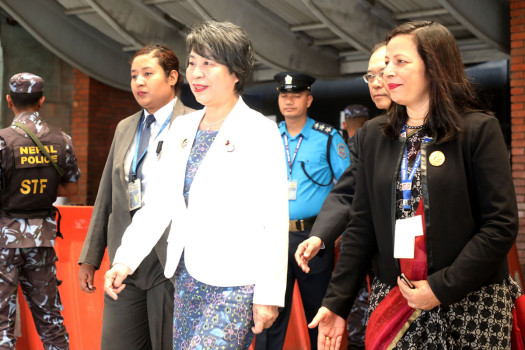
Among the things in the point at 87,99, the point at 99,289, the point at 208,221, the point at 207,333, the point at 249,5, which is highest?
the point at 249,5

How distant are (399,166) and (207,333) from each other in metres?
0.80

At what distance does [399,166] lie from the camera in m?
1.97

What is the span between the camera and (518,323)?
1.96 metres

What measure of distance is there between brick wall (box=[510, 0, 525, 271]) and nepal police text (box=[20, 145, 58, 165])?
4893 millimetres

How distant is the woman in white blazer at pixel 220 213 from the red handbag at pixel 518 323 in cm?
70

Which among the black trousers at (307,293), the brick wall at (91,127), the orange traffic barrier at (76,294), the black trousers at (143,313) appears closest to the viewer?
the black trousers at (143,313)

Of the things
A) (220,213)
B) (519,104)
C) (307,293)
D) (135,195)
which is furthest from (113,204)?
(519,104)

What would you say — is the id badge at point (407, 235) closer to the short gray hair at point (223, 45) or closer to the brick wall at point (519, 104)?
the short gray hair at point (223, 45)

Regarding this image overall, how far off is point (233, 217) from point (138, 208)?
2.97ft

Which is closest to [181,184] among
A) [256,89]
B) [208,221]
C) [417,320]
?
[208,221]

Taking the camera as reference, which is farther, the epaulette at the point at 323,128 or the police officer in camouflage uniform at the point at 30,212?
the epaulette at the point at 323,128

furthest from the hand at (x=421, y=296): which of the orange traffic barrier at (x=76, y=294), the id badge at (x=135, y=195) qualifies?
the orange traffic barrier at (x=76, y=294)

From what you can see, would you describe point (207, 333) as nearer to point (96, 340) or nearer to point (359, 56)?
point (96, 340)

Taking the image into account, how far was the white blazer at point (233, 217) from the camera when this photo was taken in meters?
2.18
